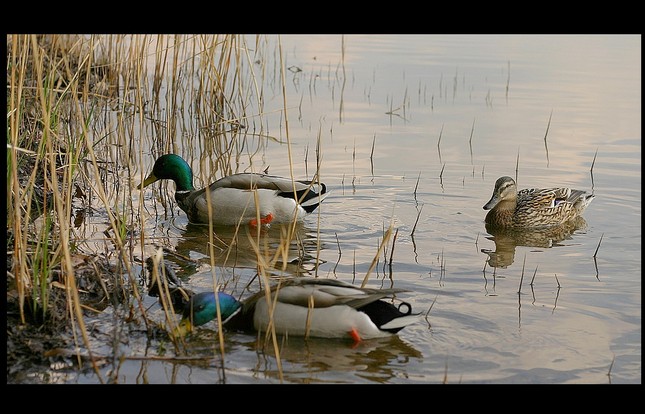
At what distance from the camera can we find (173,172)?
27.2ft

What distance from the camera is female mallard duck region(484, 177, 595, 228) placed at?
8.10m

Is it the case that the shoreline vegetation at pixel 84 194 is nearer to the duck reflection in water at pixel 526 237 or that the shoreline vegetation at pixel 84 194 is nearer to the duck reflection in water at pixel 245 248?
the duck reflection in water at pixel 245 248

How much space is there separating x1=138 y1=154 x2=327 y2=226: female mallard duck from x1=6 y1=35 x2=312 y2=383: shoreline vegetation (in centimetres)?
31

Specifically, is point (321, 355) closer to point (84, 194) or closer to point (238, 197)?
point (238, 197)

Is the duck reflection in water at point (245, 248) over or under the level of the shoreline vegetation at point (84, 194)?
under

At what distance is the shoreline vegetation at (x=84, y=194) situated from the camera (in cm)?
463

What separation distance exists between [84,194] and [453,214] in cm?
303

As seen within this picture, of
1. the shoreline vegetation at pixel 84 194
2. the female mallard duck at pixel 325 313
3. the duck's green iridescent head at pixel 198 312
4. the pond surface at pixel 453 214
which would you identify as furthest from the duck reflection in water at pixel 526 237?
the duck's green iridescent head at pixel 198 312

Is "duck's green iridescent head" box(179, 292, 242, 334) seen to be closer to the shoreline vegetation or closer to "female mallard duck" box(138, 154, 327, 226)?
the shoreline vegetation

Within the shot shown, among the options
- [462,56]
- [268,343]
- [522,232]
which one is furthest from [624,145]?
[268,343]

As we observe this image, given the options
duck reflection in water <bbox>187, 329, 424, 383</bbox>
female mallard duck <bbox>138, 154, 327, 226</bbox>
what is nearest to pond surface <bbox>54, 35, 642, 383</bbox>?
duck reflection in water <bbox>187, 329, 424, 383</bbox>

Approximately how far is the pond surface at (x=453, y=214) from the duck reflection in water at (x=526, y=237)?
1.3 inches

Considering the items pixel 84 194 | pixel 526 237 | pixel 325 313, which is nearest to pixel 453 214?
pixel 526 237
